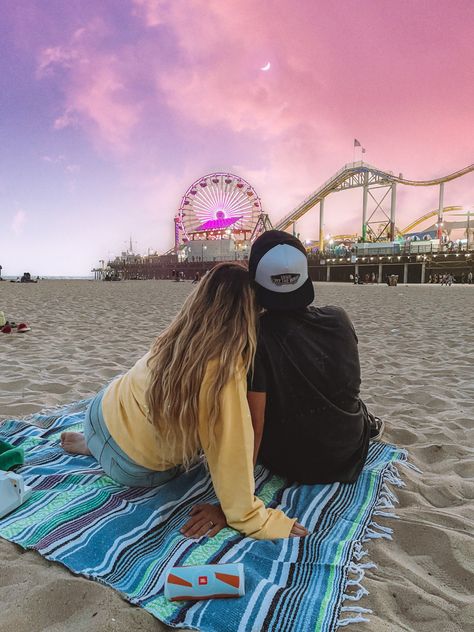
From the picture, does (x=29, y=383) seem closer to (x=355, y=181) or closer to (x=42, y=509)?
(x=42, y=509)

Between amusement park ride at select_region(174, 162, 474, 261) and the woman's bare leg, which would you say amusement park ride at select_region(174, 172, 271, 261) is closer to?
amusement park ride at select_region(174, 162, 474, 261)

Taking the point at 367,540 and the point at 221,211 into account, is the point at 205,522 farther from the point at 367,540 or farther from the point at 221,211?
the point at 221,211

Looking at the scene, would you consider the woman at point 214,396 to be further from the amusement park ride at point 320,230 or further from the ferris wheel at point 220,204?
the ferris wheel at point 220,204

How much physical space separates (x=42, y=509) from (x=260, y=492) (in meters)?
0.83

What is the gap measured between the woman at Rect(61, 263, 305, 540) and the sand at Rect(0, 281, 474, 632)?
0.36 meters

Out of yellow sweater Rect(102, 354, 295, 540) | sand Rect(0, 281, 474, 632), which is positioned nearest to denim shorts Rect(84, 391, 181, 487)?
yellow sweater Rect(102, 354, 295, 540)

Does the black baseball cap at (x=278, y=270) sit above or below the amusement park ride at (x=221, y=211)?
below

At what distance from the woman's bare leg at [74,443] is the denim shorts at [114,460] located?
32 centimetres

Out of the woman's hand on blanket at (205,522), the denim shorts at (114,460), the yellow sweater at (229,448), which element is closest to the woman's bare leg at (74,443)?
the denim shorts at (114,460)

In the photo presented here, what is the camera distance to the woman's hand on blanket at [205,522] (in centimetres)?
135

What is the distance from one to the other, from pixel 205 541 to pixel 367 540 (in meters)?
0.57

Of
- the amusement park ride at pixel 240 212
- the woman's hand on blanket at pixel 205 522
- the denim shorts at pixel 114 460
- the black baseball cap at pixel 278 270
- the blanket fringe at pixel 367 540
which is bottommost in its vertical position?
the blanket fringe at pixel 367 540

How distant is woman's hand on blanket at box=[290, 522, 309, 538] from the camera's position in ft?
4.57

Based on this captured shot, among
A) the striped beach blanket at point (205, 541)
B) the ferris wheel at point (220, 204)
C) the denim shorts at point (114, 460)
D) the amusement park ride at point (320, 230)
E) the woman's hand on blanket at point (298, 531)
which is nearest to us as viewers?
the striped beach blanket at point (205, 541)
